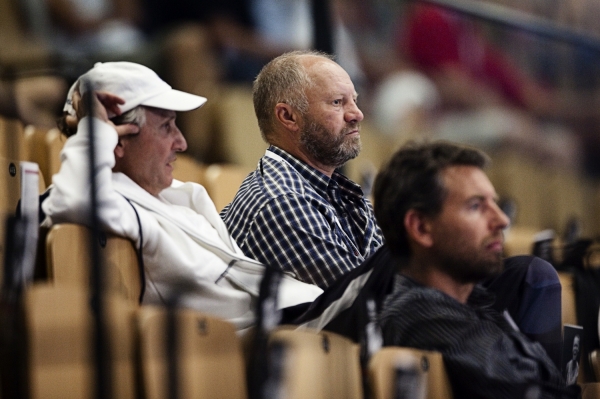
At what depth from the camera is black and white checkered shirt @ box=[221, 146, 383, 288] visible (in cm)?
135

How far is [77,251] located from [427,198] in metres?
0.40

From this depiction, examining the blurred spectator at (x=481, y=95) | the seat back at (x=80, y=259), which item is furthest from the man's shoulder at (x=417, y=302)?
the blurred spectator at (x=481, y=95)

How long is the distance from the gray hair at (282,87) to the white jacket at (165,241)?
7.7 inches

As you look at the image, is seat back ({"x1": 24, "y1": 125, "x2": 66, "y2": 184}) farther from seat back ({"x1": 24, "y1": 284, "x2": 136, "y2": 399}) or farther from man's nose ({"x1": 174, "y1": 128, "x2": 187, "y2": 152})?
seat back ({"x1": 24, "y1": 284, "x2": 136, "y2": 399})

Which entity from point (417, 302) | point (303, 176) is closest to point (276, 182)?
point (303, 176)

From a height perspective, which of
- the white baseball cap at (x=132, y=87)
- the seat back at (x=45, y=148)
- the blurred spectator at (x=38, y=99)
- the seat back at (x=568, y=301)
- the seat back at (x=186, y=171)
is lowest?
the seat back at (x=568, y=301)

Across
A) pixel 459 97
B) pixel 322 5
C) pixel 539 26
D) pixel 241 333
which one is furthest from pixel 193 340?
pixel 459 97

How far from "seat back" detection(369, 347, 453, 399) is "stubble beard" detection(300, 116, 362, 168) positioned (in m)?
0.40

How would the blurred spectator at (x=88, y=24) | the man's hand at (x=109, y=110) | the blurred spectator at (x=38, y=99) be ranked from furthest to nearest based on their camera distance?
1. the blurred spectator at (x=88, y=24)
2. the blurred spectator at (x=38, y=99)
3. the man's hand at (x=109, y=110)

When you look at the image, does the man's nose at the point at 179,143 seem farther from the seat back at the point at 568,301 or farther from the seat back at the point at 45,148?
the seat back at the point at 568,301

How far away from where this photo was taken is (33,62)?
1.35m

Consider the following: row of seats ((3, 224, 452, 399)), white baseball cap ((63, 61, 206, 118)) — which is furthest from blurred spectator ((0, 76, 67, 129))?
row of seats ((3, 224, 452, 399))

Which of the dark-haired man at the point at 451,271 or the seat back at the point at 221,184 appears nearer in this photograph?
the dark-haired man at the point at 451,271

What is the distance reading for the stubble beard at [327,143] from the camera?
1.41 meters
